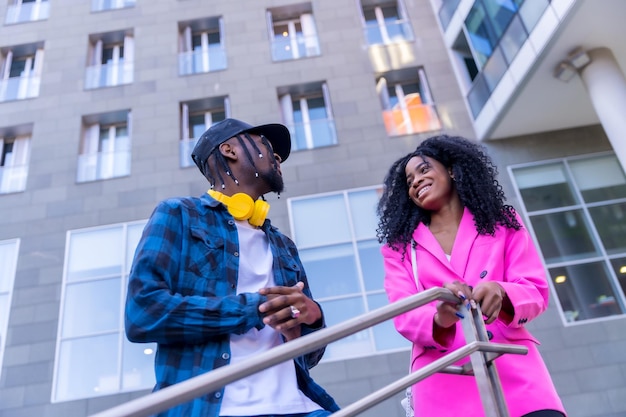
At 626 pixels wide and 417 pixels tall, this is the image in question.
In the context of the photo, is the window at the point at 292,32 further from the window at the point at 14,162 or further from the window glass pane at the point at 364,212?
the window at the point at 14,162

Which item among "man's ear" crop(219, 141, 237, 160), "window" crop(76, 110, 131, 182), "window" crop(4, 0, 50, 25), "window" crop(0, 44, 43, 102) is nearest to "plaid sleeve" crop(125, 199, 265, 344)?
"man's ear" crop(219, 141, 237, 160)

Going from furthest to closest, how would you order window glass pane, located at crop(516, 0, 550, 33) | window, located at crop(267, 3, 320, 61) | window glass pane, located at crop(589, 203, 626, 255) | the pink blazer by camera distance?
→ 1. window, located at crop(267, 3, 320, 61)
2. window glass pane, located at crop(589, 203, 626, 255)
3. window glass pane, located at crop(516, 0, 550, 33)
4. the pink blazer

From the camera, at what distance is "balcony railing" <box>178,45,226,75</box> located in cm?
1254

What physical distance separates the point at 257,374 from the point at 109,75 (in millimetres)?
12232

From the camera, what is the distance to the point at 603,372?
9.18m

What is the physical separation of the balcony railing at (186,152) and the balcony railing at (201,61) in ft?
6.08

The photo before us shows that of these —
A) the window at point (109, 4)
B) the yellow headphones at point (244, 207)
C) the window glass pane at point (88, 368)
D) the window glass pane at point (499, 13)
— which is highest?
the window at point (109, 4)

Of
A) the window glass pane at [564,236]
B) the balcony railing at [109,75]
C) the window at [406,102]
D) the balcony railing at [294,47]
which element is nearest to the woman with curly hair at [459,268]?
the window glass pane at [564,236]

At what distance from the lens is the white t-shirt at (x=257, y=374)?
1849 mm

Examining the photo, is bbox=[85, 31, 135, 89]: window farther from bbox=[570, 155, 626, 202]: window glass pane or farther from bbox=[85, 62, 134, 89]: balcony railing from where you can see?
bbox=[570, 155, 626, 202]: window glass pane

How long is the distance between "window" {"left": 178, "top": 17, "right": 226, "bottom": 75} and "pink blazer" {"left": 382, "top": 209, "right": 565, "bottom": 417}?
430 inches

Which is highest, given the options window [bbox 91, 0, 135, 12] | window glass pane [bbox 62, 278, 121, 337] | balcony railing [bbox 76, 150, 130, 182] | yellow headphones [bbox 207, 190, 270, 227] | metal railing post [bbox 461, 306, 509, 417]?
window [bbox 91, 0, 135, 12]

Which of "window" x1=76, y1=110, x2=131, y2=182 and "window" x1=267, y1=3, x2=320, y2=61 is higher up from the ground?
"window" x1=267, y1=3, x2=320, y2=61

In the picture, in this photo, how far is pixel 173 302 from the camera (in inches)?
73.7
